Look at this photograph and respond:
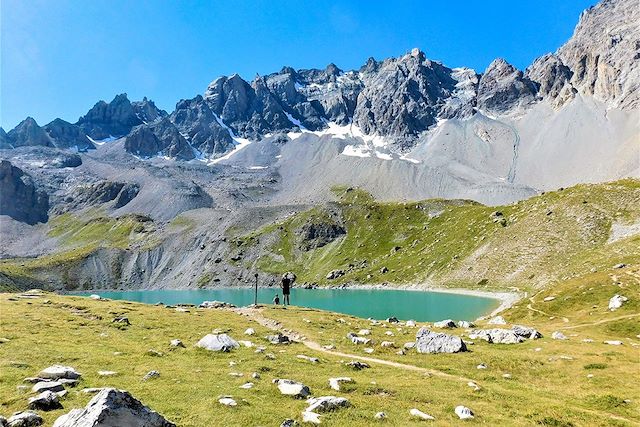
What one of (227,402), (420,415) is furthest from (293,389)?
(420,415)

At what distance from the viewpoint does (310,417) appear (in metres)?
18.3

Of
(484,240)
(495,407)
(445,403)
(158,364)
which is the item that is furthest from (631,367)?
(484,240)

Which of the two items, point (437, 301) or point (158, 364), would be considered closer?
point (158, 364)

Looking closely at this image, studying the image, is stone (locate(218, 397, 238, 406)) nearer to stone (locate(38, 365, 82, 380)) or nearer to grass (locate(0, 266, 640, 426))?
grass (locate(0, 266, 640, 426))

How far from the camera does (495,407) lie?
864 inches

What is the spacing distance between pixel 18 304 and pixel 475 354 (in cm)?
4569

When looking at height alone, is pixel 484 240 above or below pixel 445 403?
above

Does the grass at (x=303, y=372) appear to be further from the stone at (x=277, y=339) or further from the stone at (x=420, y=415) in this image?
the stone at (x=277, y=339)

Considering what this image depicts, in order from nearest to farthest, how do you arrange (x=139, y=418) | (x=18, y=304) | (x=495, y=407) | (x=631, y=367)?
(x=139, y=418)
(x=495, y=407)
(x=631, y=367)
(x=18, y=304)

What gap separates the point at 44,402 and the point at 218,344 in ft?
50.6

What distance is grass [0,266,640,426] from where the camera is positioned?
1992cm

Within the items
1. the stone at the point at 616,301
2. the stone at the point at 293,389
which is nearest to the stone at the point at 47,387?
the stone at the point at 293,389

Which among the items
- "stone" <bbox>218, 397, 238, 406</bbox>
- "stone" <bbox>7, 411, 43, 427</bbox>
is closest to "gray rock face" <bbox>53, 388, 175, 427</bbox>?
"stone" <bbox>7, 411, 43, 427</bbox>

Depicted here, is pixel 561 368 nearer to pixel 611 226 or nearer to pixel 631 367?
pixel 631 367
